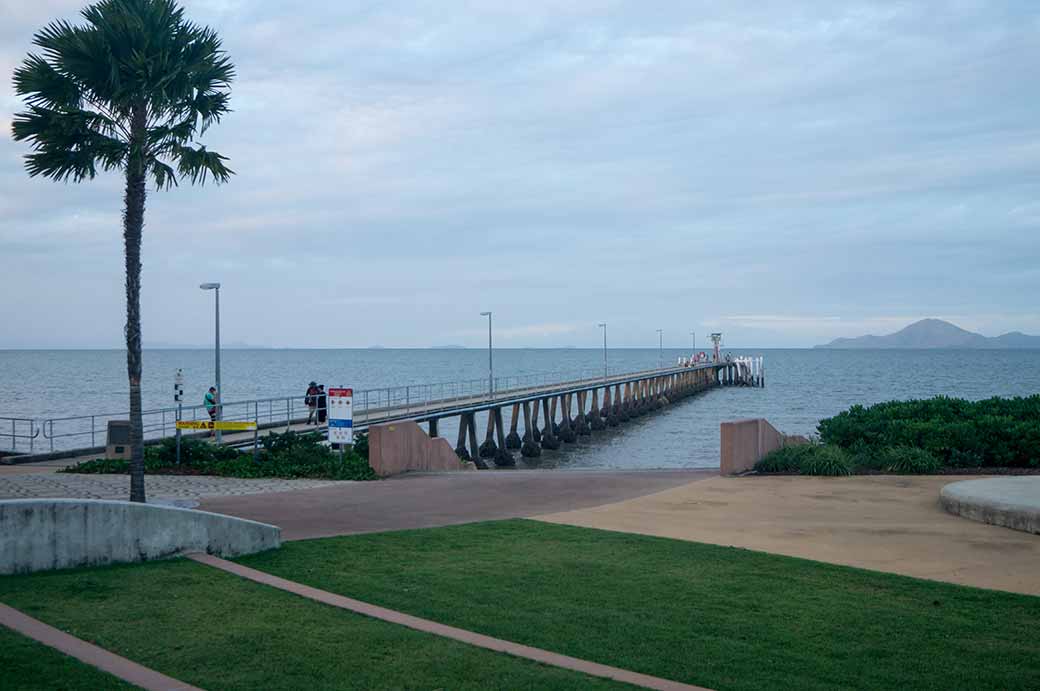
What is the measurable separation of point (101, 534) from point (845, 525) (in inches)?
353

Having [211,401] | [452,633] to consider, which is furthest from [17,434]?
[452,633]

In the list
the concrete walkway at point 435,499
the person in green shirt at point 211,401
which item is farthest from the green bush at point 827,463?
the person in green shirt at point 211,401

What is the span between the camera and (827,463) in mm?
17172

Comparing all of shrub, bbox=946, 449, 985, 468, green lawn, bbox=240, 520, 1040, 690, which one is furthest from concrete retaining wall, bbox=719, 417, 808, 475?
green lawn, bbox=240, 520, 1040, 690

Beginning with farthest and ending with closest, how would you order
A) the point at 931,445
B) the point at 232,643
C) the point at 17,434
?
the point at 17,434, the point at 931,445, the point at 232,643

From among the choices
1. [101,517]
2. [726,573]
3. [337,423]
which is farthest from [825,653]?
[337,423]

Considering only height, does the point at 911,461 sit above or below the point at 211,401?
below

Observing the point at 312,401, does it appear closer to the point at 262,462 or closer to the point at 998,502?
the point at 262,462

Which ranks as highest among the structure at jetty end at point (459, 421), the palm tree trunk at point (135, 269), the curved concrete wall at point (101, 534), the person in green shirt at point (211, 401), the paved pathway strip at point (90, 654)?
the palm tree trunk at point (135, 269)

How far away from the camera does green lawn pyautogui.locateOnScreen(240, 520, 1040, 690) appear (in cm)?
656

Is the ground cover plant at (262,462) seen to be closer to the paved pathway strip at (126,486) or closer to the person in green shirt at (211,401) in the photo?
the paved pathway strip at (126,486)

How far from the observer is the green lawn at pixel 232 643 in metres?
6.02

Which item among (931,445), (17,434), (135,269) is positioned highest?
(135,269)

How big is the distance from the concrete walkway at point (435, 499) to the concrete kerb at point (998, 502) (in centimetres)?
479
